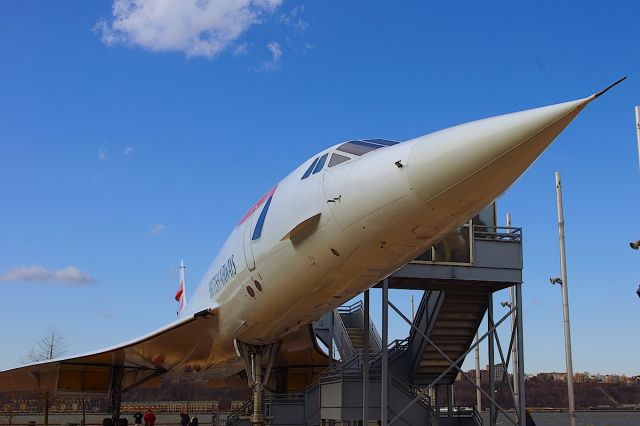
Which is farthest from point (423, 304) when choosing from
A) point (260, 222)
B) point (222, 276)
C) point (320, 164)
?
point (320, 164)

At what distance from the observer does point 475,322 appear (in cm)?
1435

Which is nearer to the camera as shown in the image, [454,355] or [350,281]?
[350,281]

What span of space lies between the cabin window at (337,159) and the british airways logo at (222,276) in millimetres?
2776

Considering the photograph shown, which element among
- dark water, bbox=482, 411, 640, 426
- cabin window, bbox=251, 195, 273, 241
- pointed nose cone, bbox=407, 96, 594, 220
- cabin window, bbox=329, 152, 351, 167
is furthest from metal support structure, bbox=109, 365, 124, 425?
dark water, bbox=482, 411, 640, 426

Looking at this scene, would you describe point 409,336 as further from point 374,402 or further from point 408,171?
point 408,171

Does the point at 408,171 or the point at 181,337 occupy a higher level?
the point at 408,171

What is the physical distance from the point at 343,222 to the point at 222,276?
3879mm

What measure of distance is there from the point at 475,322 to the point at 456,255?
2.25 m

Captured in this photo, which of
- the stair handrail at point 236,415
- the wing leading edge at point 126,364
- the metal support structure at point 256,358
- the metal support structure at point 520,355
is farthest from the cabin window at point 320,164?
the stair handrail at point 236,415

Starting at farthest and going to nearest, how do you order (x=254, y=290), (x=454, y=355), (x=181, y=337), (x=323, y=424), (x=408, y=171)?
(x=454, y=355) < (x=323, y=424) < (x=181, y=337) < (x=254, y=290) < (x=408, y=171)

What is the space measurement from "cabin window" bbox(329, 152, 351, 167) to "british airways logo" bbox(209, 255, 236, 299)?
9.11ft

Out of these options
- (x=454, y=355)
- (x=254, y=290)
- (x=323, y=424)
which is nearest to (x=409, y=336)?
(x=454, y=355)

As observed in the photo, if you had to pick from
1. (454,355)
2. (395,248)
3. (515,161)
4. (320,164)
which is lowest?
(454,355)

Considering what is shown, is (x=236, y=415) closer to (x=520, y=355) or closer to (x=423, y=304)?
(x=423, y=304)
